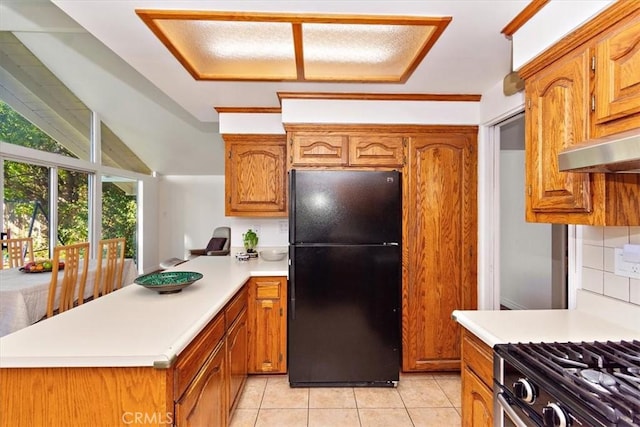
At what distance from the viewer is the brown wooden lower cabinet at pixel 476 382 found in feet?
4.22

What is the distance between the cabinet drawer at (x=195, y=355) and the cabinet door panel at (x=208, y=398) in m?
0.04

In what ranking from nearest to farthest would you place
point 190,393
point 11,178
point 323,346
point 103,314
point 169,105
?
point 190,393
point 103,314
point 323,346
point 11,178
point 169,105

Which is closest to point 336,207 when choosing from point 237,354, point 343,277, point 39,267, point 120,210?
point 343,277

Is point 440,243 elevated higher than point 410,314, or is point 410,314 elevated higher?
point 440,243

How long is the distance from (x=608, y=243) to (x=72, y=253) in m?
3.72

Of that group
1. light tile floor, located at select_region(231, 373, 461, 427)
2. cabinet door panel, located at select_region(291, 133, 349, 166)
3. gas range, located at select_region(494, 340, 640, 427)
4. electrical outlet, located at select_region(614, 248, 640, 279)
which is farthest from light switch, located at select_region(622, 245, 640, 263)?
cabinet door panel, located at select_region(291, 133, 349, 166)

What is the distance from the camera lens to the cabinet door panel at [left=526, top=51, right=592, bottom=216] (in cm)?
116

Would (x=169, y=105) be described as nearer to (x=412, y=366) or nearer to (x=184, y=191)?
(x=184, y=191)

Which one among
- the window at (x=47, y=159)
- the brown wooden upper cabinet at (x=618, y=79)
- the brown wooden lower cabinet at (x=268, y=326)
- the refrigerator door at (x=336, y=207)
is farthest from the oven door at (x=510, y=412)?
the window at (x=47, y=159)

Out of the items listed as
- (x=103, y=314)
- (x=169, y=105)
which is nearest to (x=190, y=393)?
(x=103, y=314)

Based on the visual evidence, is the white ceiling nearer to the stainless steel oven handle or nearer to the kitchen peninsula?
the kitchen peninsula

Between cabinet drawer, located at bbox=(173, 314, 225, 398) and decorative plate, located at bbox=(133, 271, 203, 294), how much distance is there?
310mm

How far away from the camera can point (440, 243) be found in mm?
2494

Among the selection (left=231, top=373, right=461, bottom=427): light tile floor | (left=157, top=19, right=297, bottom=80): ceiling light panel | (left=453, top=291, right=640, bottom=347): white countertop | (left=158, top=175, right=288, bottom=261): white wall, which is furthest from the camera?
(left=158, top=175, right=288, bottom=261): white wall
